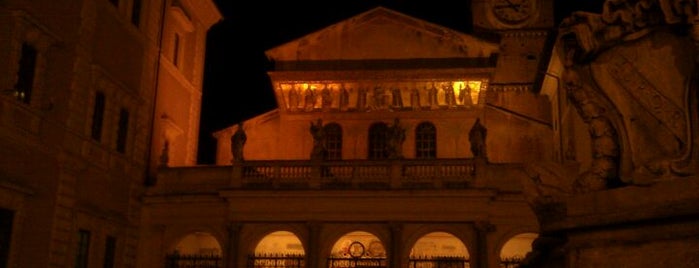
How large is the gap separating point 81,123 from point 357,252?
35.8ft

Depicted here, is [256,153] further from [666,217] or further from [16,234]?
[666,217]

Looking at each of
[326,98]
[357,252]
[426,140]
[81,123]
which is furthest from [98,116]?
[426,140]

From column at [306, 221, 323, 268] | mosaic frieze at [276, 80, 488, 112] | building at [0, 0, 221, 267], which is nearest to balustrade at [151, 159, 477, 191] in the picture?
column at [306, 221, 323, 268]

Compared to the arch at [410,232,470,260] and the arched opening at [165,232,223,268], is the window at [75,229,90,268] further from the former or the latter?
the arch at [410,232,470,260]

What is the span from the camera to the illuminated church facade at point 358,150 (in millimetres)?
5449

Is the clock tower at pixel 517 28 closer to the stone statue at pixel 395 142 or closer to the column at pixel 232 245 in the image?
the stone statue at pixel 395 142

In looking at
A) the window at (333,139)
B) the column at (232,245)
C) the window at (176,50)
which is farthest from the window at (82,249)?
the window at (333,139)

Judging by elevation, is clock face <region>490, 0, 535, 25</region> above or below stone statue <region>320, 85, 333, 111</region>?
above

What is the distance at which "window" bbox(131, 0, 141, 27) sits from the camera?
28.4 metres

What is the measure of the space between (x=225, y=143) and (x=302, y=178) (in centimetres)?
959

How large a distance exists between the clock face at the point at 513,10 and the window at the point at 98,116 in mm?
28225

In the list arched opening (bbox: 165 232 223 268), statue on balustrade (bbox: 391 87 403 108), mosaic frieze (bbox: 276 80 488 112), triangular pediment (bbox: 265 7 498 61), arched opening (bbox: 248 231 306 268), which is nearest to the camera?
arched opening (bbox: 248 231 306 268)

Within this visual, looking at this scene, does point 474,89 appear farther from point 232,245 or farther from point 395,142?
point 232,245

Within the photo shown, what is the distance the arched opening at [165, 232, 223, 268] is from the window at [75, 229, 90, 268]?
3723 mm
